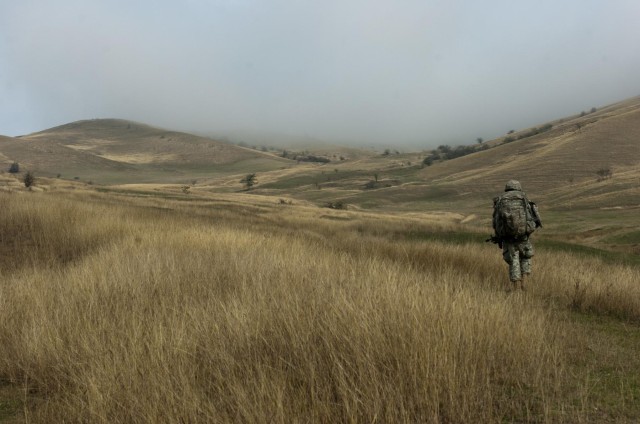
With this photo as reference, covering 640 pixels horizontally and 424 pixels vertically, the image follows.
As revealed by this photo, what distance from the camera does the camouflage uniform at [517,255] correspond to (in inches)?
356

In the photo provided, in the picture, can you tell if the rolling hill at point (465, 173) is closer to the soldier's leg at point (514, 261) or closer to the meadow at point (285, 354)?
the soldier's leg at point (514, 261)

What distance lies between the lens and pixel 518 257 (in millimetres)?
9094

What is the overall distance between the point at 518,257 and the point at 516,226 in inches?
26.9

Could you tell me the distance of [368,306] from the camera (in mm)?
4363

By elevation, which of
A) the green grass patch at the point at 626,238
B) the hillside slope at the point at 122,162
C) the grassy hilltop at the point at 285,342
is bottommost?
the green grass patch at the point at 626,238

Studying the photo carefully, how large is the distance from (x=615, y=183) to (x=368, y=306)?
214ft

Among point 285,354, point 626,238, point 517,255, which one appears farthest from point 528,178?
point 285,354

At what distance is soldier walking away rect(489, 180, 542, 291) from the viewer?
8891 mm

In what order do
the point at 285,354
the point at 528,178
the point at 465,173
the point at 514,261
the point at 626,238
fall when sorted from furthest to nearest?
1. the point at 465,173
2. the point at 528,178
3. the point at 626,238
4. the point at 514,261
5. the point at 285,354

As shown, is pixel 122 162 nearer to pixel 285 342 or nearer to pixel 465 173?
pixel 465 173

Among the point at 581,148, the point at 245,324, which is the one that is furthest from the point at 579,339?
the point at 581,148

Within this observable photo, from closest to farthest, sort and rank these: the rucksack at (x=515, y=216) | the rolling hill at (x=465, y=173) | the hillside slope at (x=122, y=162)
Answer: the rucksack at (x=515, y=216)
the rolling hill at (x=465, y=173)
the hillside slope at (x=122, y=162)

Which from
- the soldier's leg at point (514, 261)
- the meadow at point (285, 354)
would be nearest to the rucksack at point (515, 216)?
the soldier's leg at point (514, 261)

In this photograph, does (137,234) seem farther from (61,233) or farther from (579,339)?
(579,339)
